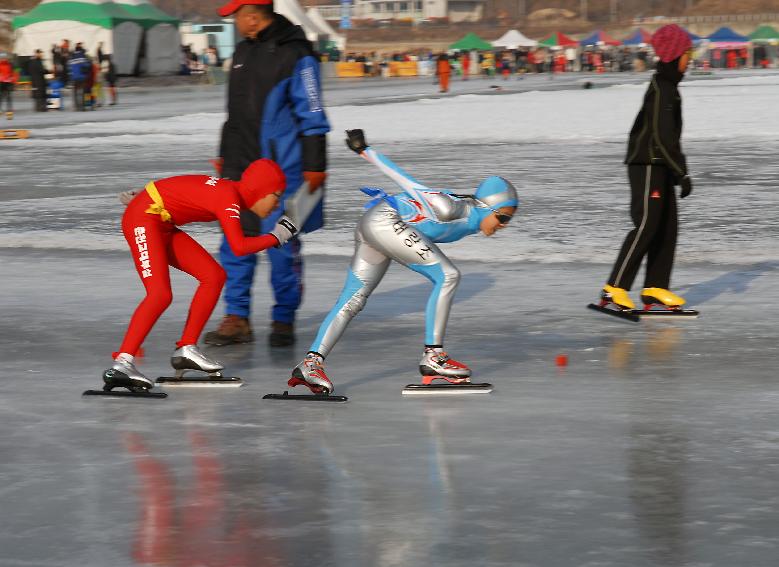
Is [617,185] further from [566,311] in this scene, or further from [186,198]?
[186,198]

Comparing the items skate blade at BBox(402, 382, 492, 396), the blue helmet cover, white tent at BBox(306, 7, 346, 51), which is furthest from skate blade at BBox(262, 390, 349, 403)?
white tent at BBox(306, 7, 346, 51)

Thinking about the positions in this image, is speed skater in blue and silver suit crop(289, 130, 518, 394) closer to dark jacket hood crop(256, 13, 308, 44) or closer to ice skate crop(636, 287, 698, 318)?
dark jacket hood crop(256, 13, 308, 44)

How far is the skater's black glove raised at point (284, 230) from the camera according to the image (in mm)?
6953

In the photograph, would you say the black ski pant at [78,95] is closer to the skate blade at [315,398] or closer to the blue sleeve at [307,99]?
the blue sleeve at [307,99]

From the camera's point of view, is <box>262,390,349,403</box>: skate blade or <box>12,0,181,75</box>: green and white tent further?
<box>12,0,181,75</box>: green and white tent

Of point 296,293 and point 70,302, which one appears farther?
point 70,302

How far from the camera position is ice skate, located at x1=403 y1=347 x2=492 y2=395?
7055mm

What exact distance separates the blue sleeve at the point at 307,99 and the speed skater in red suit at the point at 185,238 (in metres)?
1.06

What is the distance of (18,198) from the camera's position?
17.3 meters

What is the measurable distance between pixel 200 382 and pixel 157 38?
5942cm

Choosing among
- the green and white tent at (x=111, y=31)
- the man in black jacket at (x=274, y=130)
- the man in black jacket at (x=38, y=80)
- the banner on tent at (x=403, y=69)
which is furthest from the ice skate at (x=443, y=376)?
the banner on tent at (x=403, y=69)

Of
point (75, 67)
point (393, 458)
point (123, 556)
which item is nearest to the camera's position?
point (123, 556)

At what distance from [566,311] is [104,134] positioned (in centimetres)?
2126

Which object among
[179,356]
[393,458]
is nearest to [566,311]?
[179,356]
